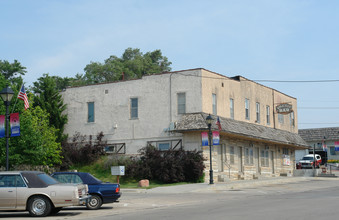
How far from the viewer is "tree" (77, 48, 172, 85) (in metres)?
69.1

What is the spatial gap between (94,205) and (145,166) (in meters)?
16.0

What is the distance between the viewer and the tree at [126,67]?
227 feet

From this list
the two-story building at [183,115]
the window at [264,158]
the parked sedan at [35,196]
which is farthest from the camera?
the window at [264,158]

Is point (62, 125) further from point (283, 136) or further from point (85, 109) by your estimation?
point (283, 136)

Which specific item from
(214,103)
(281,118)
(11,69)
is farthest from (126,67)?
(214,103)

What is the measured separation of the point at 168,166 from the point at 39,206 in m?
18.4

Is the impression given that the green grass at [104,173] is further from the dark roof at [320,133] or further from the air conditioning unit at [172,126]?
the dark roof at [320,133]

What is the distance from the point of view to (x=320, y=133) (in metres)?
70.8

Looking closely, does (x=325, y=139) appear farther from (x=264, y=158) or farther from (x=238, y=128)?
(x=238, y=128)

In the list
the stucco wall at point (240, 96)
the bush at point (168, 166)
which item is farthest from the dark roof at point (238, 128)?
the bush at point (168, 166)

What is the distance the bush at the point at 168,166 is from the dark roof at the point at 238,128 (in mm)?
1874

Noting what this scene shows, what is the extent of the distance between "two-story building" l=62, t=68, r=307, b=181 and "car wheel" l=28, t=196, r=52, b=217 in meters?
18.9

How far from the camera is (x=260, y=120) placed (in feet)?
143

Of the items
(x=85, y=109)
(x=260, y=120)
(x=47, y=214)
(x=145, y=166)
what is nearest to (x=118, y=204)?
(x=47, y=214)
